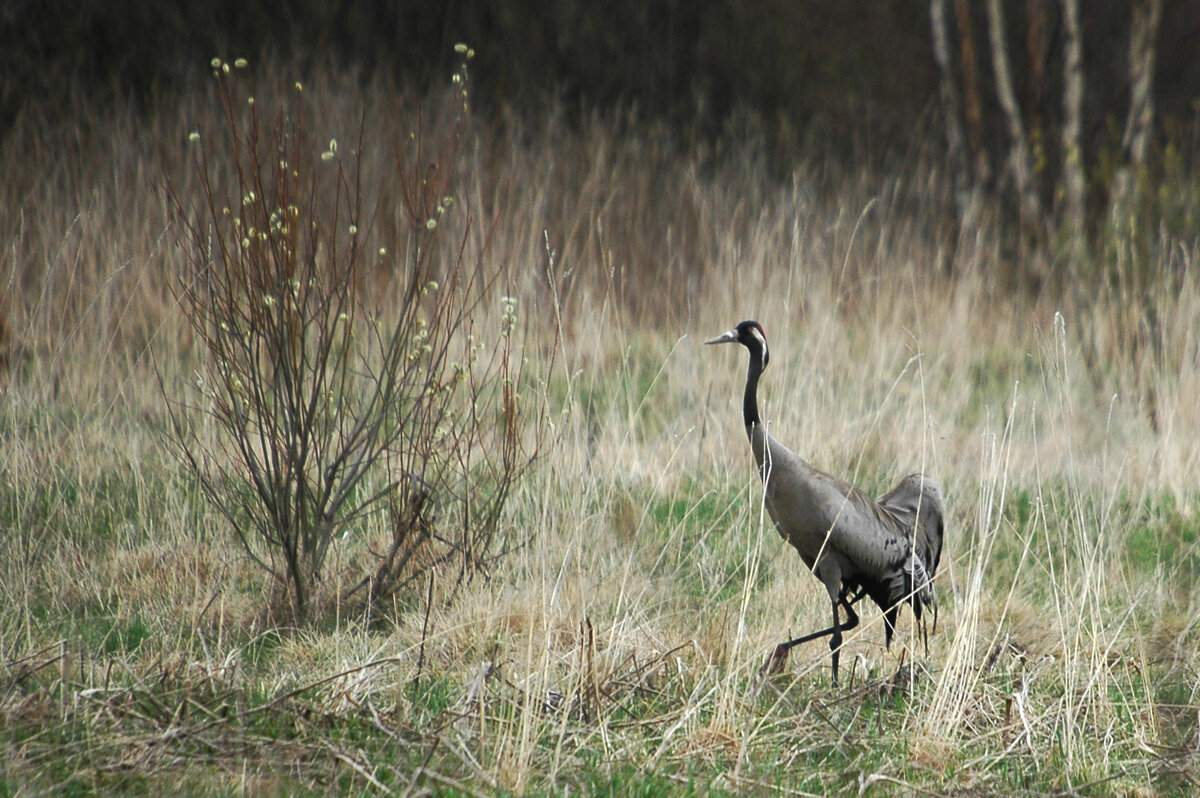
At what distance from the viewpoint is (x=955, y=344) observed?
24.8 feet

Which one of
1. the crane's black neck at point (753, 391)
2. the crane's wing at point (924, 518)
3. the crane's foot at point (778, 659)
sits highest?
the crane's black neck at point (753, 391)

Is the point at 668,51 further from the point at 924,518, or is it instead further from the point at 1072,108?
the point at 924,518

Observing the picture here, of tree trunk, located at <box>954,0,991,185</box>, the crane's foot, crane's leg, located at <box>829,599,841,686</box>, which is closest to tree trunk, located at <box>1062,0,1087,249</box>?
tree trunk, located at <box>954,0,991,185</box>

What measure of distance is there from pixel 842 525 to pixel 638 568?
1.14 metres

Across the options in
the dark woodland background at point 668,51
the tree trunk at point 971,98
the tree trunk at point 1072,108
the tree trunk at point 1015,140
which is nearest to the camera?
the tree trunk at point 1072,108

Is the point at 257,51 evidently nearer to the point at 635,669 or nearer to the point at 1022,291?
the point at 1022,291

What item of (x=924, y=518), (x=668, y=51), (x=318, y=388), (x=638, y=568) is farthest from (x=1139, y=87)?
(x=318, y=388)

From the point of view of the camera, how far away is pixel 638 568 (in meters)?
4.50

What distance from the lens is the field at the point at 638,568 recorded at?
3.07 m

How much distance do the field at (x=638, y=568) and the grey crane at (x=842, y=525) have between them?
0.18 metres

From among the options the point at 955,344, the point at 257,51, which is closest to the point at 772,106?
the point at 257,51

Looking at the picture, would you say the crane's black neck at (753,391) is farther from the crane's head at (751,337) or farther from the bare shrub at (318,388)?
the bare shrub at (318,388)

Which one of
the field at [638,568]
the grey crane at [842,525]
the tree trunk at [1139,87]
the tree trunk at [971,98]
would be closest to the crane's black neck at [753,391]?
the grey crane at [842,525]

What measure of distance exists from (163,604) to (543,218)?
459 cm
